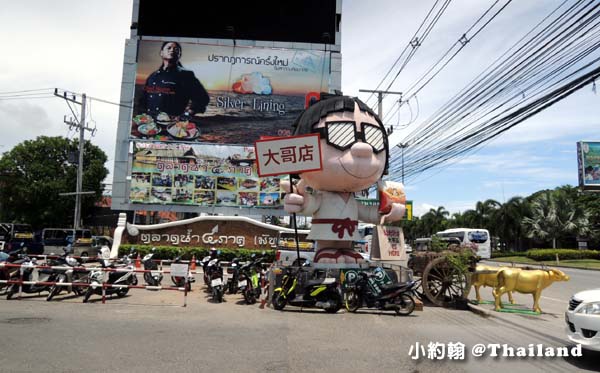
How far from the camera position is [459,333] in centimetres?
770

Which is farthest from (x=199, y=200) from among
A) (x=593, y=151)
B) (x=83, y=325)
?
(x=593, y=151)

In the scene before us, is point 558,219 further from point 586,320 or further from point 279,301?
point 586,320

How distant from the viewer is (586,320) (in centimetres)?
573

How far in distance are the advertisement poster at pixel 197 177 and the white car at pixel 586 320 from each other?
72.9 feet

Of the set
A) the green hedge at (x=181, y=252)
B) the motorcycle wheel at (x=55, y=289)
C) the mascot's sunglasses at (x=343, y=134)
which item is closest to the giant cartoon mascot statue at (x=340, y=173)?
the mascot's sunglasses at (x=343, y=134)

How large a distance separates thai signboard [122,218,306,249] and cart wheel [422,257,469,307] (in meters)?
13.0

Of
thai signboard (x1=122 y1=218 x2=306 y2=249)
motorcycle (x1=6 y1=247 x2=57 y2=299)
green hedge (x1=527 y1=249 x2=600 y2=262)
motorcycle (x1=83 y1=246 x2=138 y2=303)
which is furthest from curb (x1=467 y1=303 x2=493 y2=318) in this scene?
green hedge (x1=527 y1=249 x2=600 y2=262)

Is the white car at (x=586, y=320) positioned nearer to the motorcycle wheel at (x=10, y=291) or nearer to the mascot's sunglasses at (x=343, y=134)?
the mascot's sunglasses at (x=343, y=134)

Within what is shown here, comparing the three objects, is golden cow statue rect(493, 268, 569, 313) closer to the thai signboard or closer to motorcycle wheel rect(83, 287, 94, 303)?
motorcycle wheel rect(83, 287, 94, 303)

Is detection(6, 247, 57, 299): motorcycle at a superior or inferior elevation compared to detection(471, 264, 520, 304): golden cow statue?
inferior

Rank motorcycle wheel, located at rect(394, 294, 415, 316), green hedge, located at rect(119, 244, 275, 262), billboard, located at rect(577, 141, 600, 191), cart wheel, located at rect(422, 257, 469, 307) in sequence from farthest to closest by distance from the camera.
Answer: billboard, located at rect(577, 141, 600, 191) < green hedge, located at rect(119, 244, 275, 262) < cart wheel, located at rect(422, 257, 469, 307) < motorcycle wheel, located at rect(394, 294, 415, 316)

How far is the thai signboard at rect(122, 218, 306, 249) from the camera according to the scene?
2337cm

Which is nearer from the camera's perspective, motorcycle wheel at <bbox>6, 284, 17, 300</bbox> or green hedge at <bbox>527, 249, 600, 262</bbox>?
motorcycle wheel at <bbox>6, 284, 17, 300</bbox>

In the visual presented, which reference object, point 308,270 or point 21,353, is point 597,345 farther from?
point 21,353
